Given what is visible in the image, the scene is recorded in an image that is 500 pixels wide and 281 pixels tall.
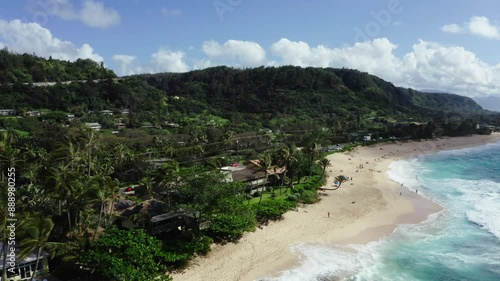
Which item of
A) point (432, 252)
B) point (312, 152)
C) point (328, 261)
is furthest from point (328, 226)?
point (312, 152)

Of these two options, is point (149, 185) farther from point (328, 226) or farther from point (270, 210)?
point (328, 226)

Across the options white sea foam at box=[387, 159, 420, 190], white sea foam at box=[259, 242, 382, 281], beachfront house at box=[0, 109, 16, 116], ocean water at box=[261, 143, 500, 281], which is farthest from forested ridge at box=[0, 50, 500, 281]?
white sea foam at box=[387, 159, 420, 190]

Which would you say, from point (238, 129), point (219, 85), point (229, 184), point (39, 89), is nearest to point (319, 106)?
point (219, 85)

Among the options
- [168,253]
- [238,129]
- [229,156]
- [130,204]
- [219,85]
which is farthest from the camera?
[219,85]

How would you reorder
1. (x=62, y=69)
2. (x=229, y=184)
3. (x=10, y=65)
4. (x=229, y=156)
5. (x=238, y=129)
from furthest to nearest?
(x=62, y=69), (x=10, y=65), (x=238, y=129), (x=229, y=156), (x=229, y=184)

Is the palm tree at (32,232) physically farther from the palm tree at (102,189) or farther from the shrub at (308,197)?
the shrub at (308,197)

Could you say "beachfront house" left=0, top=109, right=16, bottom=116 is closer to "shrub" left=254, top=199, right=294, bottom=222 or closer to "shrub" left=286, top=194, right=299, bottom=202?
"shrub" left=254, top=199, right=294, bottom=222

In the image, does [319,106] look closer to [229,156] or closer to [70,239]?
[229,156]
